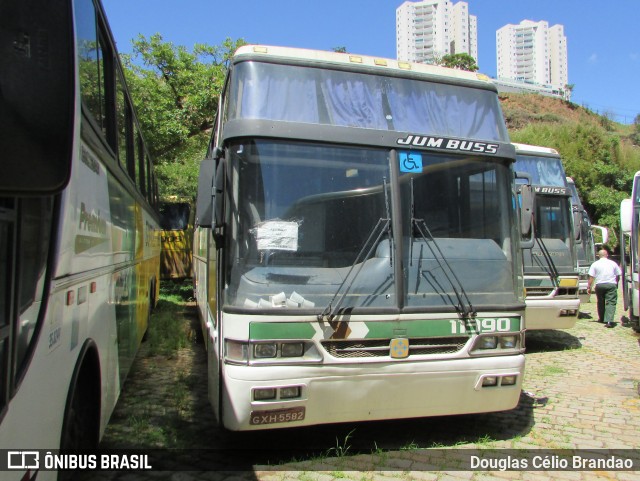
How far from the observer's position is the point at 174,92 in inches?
631

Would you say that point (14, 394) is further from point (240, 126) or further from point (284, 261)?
point (240, 126)

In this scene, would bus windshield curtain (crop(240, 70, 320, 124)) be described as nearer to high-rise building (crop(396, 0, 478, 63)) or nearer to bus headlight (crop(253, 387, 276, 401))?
bus headlight (crop(253, 387, 276, 401))

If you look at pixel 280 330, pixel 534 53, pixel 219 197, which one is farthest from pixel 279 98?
pixel 534 53

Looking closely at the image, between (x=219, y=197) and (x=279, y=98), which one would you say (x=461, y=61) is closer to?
A: (x=279, y=98)

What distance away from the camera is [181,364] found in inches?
308

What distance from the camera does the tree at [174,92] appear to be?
14.9 m

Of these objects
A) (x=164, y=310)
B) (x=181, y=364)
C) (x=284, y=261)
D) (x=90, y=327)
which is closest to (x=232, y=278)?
(x=284, y=261)

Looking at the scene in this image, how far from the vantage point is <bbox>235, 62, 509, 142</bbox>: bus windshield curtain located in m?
4.39

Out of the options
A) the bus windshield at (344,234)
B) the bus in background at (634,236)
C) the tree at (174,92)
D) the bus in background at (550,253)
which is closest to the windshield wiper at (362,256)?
the bus windshield at (344,234)

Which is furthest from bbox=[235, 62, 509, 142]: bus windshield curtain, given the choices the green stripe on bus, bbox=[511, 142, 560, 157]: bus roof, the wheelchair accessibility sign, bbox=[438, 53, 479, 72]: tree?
bbox=[438, 53, 479, 72]: tree

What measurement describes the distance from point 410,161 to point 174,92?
13.2 m

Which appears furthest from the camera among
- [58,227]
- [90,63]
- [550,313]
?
[550,313]

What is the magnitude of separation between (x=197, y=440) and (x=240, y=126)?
2836 millimetres

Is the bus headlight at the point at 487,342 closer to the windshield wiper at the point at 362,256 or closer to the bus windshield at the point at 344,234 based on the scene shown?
the bus windshield at the point at 344,234
